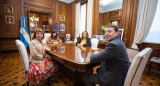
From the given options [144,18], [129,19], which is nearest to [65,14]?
[129,19]

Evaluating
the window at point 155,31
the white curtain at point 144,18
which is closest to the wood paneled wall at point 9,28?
the white curtain at point 144,18

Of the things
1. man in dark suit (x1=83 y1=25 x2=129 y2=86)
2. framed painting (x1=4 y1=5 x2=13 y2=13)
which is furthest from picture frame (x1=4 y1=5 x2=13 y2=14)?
man in dark suit (x1=83 y1=25 x2=129 y2=86)

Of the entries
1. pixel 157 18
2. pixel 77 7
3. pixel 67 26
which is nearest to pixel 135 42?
pixel 157 18

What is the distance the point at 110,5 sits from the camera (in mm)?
3387

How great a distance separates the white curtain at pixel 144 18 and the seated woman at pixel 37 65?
282 cm

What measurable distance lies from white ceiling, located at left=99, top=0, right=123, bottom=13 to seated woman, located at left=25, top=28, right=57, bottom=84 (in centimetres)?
310

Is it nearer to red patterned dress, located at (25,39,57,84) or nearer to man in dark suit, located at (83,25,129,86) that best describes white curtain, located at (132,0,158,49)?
man in dark suit, located at (83,25,129,86)

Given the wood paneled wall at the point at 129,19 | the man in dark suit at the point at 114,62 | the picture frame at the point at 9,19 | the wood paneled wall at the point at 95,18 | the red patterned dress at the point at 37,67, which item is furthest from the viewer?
the picture frame at the point at 9,19

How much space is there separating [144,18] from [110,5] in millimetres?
1481

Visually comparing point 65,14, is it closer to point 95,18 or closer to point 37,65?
point 95,18

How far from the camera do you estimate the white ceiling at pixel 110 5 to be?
3.08 m

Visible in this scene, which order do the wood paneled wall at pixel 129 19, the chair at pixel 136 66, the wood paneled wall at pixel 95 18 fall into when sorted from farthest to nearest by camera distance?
the wood paneled wall at pixel 95 18
the wood paneled wall at pixel 129 19
the chair at pixel 136 66

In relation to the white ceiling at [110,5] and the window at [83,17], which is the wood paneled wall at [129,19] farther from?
the window at [83,17]

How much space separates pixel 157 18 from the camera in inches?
94.0
